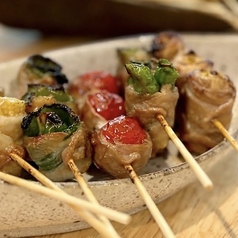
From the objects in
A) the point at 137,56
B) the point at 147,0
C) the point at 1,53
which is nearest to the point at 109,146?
the point at 137,56

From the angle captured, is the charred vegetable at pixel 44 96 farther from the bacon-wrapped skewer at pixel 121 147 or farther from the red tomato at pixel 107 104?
the bacon-wrapped skewer at pixel 121 147

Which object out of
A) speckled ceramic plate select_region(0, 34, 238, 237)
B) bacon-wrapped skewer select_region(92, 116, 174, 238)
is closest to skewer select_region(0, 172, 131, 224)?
speckled ceramic plate select_region(0, 34, 238, 237)

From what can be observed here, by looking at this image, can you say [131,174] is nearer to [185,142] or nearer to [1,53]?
[185,142]

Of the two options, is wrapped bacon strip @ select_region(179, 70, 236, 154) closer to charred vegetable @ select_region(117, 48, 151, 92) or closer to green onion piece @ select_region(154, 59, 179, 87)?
green onion piece @ select_region(154, 59, 179, 87)

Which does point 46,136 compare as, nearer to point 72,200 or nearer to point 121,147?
point 121,147

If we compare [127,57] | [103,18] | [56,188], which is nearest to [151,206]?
[56,188]

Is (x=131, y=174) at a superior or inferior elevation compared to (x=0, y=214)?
superior

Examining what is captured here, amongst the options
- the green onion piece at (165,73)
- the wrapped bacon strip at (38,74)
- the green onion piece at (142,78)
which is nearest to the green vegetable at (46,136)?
the green onion piece at (142,78)
